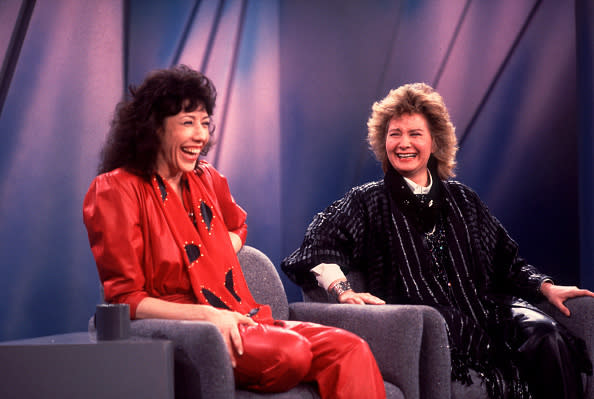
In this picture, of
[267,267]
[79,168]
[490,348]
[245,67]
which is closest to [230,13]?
[245,67]

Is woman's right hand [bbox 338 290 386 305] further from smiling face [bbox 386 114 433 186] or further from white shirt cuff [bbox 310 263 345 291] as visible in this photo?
smiling face [bbox 386 114 433 186]

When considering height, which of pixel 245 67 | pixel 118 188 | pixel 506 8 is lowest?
pixel 118 188

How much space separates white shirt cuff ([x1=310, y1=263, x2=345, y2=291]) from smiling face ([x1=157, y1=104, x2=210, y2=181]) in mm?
635

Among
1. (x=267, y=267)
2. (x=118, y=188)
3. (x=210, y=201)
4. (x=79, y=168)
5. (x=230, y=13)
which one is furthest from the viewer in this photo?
(x=230, y=13)

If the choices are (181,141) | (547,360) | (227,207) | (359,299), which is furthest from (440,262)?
(181,141)

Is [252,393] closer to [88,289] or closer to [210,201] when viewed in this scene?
[210,201]

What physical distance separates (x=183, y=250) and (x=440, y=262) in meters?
1.03

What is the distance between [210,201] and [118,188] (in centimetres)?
38

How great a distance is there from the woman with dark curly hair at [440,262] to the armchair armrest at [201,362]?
820 millimetres

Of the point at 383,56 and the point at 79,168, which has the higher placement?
the point at 383,56

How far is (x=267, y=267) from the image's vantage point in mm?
2461

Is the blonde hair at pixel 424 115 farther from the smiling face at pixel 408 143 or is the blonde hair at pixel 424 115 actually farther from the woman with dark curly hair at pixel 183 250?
the woman with dark curly hair at pixel 183 250

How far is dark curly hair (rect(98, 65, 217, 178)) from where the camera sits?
2.13 meters

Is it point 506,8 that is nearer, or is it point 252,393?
point 252,393
